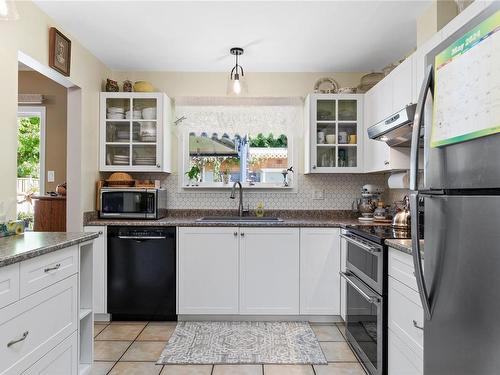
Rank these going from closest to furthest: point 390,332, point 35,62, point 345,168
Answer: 1. point 390,332
2. point 35,62
3. point 345,168

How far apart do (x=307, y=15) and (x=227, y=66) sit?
122 centimetres

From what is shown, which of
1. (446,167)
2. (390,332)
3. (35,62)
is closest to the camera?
(446,167)

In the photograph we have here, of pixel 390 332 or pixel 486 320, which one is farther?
pixel 390 332

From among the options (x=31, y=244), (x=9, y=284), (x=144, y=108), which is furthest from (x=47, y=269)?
(x=144, y=108)

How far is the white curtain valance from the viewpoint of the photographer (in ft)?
12.8

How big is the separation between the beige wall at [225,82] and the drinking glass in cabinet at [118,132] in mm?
556

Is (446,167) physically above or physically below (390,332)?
above

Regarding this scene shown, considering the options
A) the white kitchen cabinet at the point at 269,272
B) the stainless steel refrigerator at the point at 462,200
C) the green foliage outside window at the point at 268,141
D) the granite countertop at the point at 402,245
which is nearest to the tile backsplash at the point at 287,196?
the green foliage outside window at the point at 268,141

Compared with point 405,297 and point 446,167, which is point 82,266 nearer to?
point 405,297

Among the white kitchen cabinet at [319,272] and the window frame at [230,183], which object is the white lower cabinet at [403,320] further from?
the window frame at [230,183]

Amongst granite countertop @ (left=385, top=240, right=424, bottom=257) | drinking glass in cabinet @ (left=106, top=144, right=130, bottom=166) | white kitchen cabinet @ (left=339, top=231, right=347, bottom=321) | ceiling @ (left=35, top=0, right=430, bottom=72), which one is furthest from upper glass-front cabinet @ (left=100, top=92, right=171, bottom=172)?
granite countertop @ (left=385, top=240, right=424, bottom=257)

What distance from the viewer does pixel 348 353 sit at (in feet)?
8.70

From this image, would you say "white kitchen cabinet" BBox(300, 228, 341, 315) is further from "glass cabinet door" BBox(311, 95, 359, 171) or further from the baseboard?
"glass cabinet door" BBox(311, 95, 359, 171)

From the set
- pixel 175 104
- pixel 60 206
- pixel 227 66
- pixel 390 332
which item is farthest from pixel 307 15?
pixel 60 206
